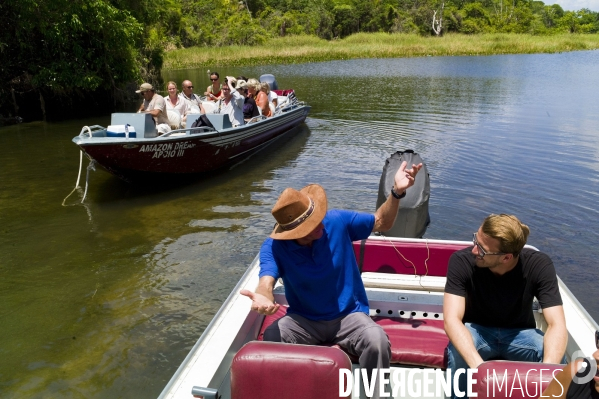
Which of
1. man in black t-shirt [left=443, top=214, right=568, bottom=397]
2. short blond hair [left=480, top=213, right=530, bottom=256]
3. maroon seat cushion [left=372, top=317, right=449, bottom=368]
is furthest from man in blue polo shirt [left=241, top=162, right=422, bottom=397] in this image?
short blond hair [left=480, top=213, right=530, bottom=256]

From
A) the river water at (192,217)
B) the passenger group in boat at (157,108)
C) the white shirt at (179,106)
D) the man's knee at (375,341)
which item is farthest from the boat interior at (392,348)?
the white shirt at (179,106)

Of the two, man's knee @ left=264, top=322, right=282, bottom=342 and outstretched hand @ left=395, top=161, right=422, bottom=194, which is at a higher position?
outstretched hand @ left=395, top=161, right=422, bottom=194

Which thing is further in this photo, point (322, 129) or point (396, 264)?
point (322, 129)

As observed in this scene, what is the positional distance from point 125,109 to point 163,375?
1714 centimetres

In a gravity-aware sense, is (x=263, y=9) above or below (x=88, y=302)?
above

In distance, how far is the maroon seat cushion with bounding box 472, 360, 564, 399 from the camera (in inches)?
92.7

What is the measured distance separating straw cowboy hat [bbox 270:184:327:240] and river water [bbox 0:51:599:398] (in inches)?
78.6

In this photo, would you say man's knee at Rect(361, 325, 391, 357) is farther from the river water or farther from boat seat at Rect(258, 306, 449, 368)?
the river water

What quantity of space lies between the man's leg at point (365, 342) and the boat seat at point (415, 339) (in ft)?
0.70

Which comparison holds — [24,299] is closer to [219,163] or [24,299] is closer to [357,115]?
[219,163]

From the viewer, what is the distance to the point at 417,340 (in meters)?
3.41

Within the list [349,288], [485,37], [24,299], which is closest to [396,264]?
[349,288]

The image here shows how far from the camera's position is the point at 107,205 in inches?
341

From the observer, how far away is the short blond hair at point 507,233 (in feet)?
9.34
